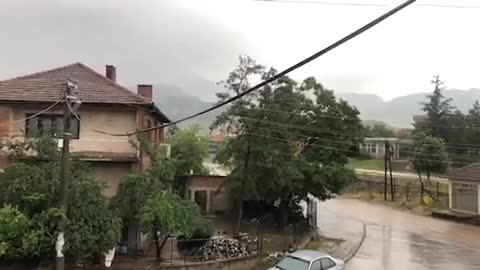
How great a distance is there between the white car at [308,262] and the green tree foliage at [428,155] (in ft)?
125

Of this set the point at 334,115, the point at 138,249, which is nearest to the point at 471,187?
the point at 334,115

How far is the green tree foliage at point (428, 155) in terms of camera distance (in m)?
53.1

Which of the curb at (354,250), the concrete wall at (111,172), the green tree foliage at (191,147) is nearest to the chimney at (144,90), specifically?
the concrete wall at (111,172)

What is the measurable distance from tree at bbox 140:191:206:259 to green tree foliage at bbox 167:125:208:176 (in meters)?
26.0

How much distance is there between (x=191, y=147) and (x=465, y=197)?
2531 centimetres

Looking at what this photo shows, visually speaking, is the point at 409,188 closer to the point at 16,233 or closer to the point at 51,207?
the point at 51,207

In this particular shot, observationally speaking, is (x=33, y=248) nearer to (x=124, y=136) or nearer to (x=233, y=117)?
(x=124, y=136)

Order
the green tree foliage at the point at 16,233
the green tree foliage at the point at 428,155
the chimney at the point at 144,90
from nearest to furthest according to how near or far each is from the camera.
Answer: the green tree foliage at the point at 16,233 < the chimney at the point at 144,90 < the green tree foliage at the point at 428,155

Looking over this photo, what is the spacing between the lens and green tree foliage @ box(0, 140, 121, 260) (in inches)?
647

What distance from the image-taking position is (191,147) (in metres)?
50.7

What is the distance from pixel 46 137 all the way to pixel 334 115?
17692 mm

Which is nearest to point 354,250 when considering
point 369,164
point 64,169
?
point 64,169

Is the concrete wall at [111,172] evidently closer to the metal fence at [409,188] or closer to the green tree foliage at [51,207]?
the green tree foliage at [51,207]

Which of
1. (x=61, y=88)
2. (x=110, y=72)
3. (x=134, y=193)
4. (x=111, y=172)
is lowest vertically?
(x=134, y=193)
